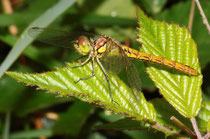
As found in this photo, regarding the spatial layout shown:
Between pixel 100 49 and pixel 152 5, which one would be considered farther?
pixel 152 5

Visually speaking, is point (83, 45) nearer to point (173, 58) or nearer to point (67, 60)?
point (173, 58)

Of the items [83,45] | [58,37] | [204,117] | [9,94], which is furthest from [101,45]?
[9,94]

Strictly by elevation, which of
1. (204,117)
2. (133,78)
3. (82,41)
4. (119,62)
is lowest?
(204,117)

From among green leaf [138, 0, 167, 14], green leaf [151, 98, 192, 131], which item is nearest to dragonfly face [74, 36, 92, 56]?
green leaf [151, 98, 192, 131]

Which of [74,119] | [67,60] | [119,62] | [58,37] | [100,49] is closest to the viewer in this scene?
[119,62]

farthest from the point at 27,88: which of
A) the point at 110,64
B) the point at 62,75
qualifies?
the point at 62,75

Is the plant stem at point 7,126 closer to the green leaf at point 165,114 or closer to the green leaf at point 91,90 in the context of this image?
the green leaf at point 91,90

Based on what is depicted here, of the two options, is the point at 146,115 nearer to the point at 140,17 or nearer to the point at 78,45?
the point at 140,17

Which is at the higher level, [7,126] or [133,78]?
[133,78]

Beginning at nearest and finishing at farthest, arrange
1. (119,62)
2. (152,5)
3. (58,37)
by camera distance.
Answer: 1. (119,62)
2. (58,37)
3. (152,5)
